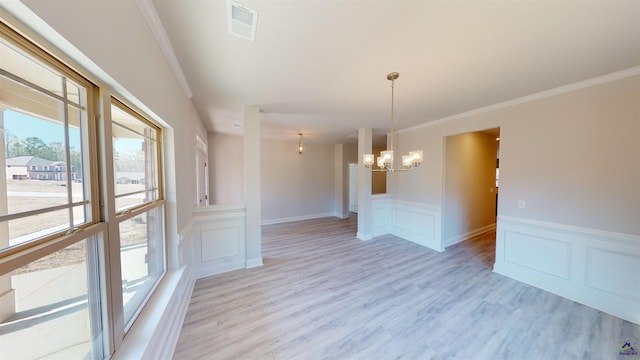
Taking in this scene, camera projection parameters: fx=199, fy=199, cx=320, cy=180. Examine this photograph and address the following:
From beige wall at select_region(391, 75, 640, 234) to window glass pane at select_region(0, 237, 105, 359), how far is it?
4.36 meters

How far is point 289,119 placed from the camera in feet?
12.4

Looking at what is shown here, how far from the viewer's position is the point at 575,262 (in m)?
2.38

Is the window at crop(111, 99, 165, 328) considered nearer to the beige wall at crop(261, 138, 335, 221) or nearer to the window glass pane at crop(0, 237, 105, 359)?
the window glass pane at crop(0, 237, 105, 359)

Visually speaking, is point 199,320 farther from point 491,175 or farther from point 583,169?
point 491,175

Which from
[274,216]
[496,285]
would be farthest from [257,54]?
[274,216]

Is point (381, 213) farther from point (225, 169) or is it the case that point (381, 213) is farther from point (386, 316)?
point (225, 169)

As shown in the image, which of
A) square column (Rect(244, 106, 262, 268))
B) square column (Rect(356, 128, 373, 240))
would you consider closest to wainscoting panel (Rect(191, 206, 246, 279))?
square column (Rect(244, 106, 262, 268))

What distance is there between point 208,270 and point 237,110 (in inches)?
98.6

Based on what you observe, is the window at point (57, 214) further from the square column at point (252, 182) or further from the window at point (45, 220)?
the square column at point (252, 182)

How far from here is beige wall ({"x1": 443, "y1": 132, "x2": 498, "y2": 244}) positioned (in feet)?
13.1

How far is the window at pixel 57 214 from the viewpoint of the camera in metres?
0.63

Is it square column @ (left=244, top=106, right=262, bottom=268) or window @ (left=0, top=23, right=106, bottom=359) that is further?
square column @ (left=244, top=106, right=262, bottom=268)

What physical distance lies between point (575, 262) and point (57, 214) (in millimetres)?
4485

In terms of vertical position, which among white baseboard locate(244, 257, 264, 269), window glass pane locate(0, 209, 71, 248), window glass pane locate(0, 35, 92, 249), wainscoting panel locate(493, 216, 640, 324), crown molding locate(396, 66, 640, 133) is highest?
crown molding locate(396, 66, 640, 133)
